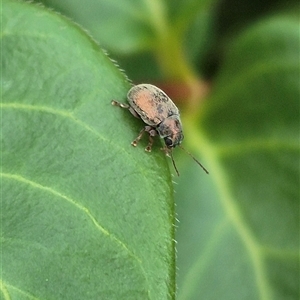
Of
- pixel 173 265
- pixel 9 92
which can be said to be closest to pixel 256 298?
pixel 173 265

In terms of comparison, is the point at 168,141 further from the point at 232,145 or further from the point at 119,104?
the point at 232,145

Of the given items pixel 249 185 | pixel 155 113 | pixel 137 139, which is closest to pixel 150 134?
pixel 137 139

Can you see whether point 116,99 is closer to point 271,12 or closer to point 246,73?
point 246,73

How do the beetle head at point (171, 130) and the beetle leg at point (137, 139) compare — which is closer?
the beetle leg at point (137, 139)

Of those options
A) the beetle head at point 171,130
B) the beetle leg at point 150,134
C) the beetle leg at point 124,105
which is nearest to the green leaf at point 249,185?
the beetle head at point 171,130

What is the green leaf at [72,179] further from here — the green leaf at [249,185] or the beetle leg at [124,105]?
the green leaf at [249,185]

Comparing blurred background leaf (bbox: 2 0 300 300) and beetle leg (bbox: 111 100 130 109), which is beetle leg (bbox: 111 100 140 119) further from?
blurred background leaf (bbox: 2 0 300 300)

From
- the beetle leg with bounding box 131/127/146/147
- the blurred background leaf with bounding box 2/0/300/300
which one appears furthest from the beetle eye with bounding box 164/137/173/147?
the blurred background leaf with bounding box 2/0/300/300
